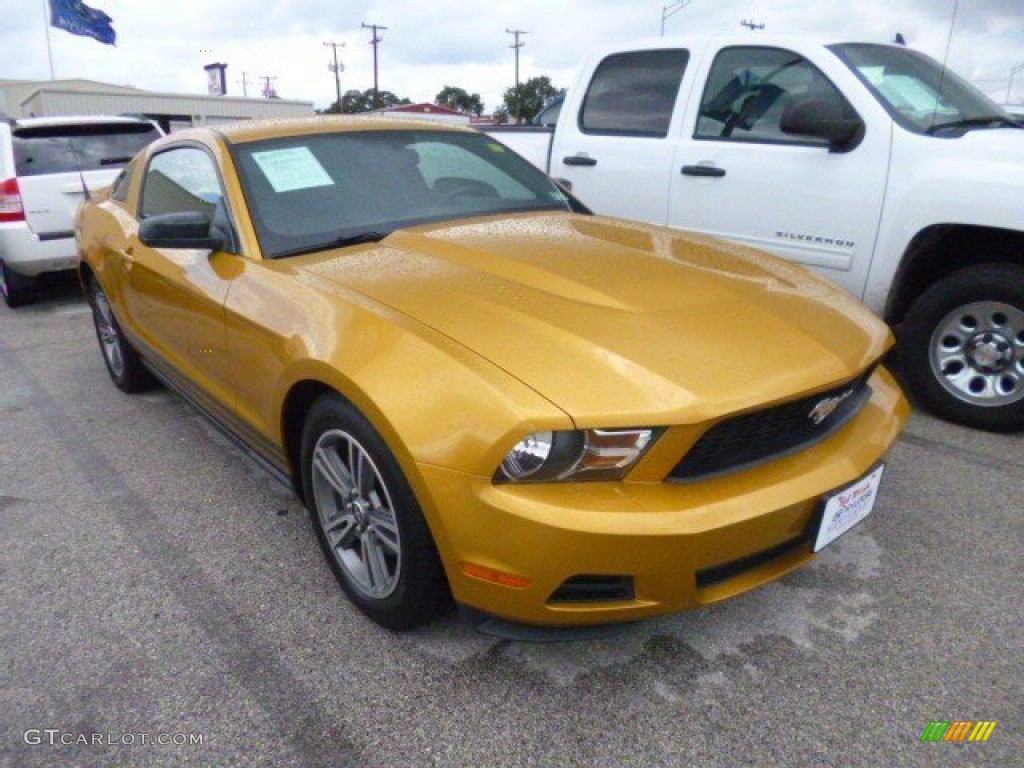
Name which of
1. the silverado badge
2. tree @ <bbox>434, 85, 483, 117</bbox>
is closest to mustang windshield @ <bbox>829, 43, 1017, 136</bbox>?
the silverado badge

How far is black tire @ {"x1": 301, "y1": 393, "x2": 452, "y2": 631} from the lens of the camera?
78.0 inches

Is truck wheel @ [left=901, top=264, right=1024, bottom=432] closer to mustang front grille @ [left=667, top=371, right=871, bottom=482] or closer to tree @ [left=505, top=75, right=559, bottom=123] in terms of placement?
mustang front grille @ [left=667, top=371, right=871, bottom=482]

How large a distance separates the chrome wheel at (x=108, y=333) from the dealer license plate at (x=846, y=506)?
3849 millimetres

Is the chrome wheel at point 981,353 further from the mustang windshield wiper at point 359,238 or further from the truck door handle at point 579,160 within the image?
the mustang windshield wiper at point 359,238

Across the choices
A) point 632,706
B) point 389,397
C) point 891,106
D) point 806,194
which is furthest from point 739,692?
point 891,106

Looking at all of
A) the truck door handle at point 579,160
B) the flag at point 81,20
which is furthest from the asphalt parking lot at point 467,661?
the flag at point 81,20

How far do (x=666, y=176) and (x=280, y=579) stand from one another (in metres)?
3.17

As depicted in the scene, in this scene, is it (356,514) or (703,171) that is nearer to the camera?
(356,514)

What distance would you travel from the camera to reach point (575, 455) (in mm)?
1769

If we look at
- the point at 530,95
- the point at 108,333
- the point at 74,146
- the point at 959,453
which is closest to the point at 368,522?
the point at 959,453

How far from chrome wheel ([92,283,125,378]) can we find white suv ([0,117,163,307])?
216 cm

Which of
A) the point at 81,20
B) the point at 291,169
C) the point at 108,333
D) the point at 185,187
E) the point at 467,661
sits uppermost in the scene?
the point at 81,20

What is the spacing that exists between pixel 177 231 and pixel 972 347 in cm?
355

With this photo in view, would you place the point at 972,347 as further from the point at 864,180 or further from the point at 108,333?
the point at 108,333
